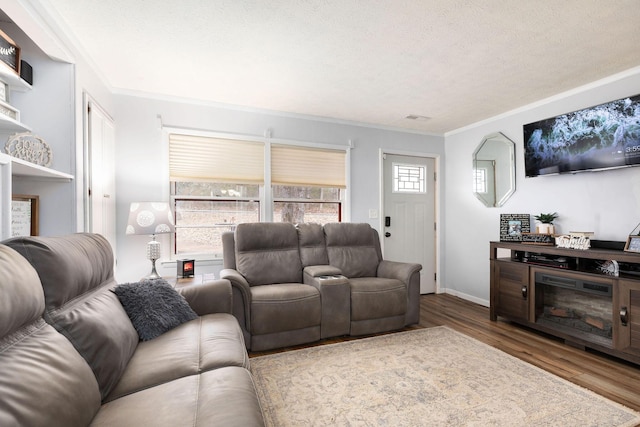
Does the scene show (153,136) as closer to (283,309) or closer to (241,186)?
(241,186)

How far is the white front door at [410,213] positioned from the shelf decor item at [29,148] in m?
3.58

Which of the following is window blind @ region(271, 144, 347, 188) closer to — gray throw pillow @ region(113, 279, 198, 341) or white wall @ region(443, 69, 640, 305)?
white wall @ region(443, 69, 640, 305)

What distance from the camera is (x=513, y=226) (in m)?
3.52

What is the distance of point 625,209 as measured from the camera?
8.91 ft

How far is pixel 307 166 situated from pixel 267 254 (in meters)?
1.36

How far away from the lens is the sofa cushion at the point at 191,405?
984mm

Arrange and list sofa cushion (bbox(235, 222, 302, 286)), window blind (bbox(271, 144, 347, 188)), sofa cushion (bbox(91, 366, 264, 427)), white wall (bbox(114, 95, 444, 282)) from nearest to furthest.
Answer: sofa cushion (bbox(91, 366, 264, 427)), sofa cushion (bbox(235, 222, 302, 286)), white wall (bbox(114, 95, 444, 282)), window blind (bbox(271, 144, 347, 188))

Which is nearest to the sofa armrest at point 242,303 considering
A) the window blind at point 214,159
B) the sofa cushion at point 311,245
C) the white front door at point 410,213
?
the sofa cushion at point 311,245

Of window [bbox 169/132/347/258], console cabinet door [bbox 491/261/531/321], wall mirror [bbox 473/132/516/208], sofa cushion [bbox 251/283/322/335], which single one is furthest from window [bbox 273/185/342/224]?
console cabinet door [bbox 491/261/531/321]

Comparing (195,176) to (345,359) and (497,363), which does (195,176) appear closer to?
(345,359)

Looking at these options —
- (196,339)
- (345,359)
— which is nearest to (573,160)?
(345,359)

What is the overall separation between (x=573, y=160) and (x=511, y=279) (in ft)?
4.26

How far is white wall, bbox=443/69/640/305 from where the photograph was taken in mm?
2747

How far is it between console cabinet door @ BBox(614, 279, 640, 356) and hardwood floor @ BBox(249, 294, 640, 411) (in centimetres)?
17
